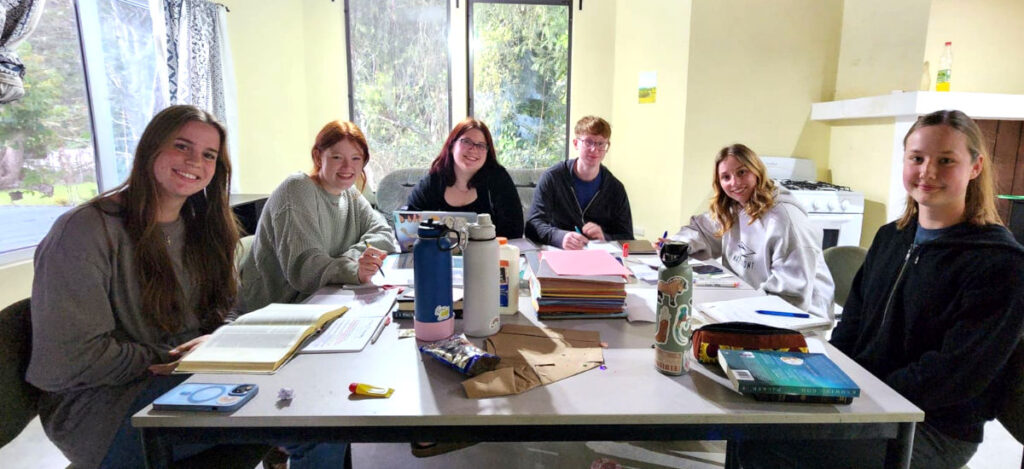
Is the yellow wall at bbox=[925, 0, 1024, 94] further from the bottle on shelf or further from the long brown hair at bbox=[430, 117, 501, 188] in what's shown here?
the long brown hair at bbox=[430, 117, 501, 188]

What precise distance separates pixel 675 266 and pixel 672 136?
121 inches

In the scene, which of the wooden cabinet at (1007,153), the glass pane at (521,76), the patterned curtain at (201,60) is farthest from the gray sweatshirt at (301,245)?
the wooden cabinet at (1007,153)

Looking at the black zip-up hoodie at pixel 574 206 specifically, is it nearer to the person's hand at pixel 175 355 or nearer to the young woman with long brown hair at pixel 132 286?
the young woman with long brown hair at pixel 132 286

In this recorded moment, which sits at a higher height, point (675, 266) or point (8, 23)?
point (8, 23)

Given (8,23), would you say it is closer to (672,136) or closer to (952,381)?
(952,381)

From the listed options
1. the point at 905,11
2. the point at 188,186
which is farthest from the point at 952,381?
the point at 905,11

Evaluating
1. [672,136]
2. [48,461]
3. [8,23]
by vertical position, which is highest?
[8,23]

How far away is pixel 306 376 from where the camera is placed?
96cm

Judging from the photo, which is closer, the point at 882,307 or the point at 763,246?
the point at 882,307

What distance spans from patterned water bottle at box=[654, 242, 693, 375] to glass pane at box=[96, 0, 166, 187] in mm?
3016

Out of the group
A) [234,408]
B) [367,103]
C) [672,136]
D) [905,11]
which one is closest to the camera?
[234,408]

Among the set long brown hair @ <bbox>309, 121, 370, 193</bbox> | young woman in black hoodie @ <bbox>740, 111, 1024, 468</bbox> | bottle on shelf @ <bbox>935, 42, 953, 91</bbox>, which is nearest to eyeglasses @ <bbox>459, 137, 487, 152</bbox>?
long brown hair @ <bbox>309, 121, 370, 193</bbox>

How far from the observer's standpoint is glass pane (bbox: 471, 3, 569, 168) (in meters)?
4.44

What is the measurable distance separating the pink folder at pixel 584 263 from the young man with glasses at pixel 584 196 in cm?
117
